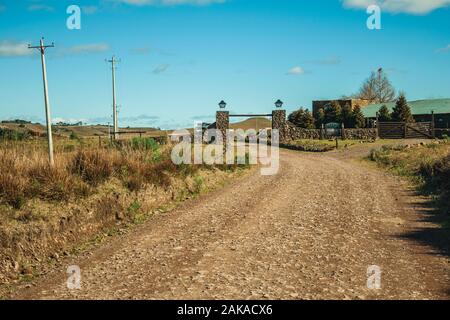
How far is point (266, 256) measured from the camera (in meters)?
8.12

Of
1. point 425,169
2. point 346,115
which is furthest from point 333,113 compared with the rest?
point 425,169

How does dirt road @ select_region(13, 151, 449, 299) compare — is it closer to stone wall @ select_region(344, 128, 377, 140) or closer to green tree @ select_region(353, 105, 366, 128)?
stone wall @ select_region(344, 128, 377, 140)

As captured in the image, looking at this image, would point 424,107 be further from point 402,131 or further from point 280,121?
point 280,121

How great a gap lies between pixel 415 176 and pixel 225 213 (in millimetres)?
10482

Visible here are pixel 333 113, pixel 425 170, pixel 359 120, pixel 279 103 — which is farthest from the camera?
pixel 333 113

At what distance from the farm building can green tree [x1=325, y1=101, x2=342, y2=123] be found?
3885 millimetres

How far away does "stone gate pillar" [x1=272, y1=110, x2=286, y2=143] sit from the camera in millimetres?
42281

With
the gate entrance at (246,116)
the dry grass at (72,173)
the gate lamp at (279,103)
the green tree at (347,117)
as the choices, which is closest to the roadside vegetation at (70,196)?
the dry grass at (72,173)

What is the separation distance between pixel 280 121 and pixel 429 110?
2350cm

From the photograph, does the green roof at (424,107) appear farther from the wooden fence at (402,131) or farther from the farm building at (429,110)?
the wooden fence at (402,131)

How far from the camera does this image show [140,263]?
7.83 metres
